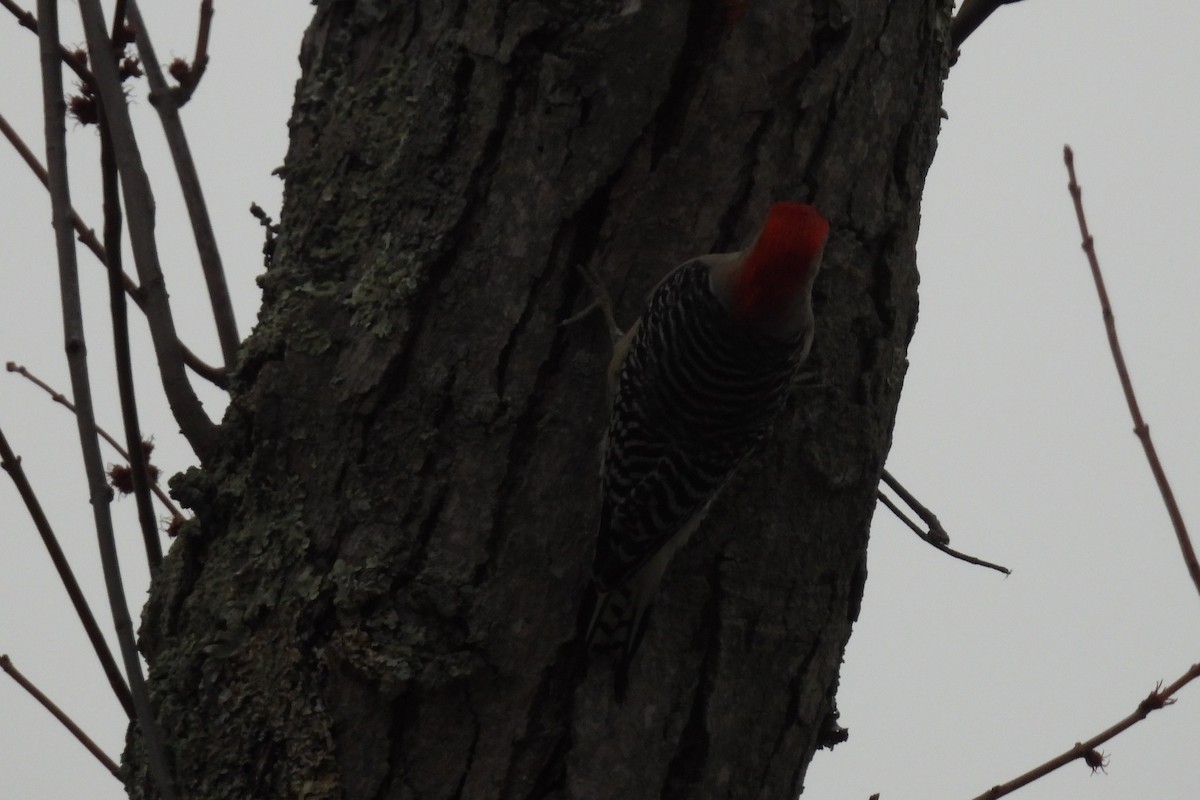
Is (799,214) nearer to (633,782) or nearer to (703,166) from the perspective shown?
(703,166)

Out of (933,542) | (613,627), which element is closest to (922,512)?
(933,542)

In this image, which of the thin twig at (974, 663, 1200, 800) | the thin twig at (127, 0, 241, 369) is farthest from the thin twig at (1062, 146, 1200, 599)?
the thin twig at (127, 0, 241, 369)

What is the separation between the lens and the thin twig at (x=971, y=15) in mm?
2973

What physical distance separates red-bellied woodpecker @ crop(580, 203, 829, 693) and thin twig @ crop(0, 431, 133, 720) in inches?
34.3

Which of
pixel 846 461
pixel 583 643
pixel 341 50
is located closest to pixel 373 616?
pixel 583 643

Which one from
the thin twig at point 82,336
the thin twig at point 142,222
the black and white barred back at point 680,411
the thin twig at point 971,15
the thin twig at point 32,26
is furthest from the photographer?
the thin twig at point 971,15

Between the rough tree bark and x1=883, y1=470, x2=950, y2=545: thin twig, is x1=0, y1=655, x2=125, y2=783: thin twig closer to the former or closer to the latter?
the rough tree bark

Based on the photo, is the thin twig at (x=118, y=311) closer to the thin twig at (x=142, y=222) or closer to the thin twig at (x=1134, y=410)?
the thin twig at (x=142, y=222)

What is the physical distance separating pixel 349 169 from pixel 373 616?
933 millimetres

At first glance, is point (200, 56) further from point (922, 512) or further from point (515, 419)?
point (922, 512)

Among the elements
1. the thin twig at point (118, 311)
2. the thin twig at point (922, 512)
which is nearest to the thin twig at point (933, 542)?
the thin twig at point (922, 512)

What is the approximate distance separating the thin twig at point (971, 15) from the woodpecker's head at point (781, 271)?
68 cm

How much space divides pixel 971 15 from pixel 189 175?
1.79 m

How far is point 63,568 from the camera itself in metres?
2.34
